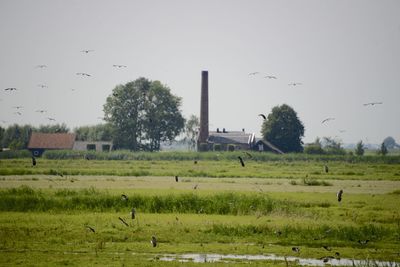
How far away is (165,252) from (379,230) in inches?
531

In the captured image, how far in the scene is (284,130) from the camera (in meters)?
148

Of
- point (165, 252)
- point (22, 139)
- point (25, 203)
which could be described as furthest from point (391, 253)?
point (22, 139)

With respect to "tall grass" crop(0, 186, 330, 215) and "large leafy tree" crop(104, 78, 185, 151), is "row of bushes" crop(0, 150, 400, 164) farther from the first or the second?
"tall grass" crop(0, 186, 330, 215)

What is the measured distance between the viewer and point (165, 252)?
32.2 meters

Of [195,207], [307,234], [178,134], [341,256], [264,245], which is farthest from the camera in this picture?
[178,134]

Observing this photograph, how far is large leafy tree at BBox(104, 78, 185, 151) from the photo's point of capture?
6181 inches

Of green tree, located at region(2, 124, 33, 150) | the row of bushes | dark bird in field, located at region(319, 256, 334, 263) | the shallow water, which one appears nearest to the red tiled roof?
the row of bushes

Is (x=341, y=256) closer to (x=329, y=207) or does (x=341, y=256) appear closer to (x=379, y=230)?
(x=379, y=230)

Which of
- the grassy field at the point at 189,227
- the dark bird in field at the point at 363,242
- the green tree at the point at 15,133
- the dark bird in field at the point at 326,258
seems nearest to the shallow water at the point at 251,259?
the dark bird in field at the point at 326,258

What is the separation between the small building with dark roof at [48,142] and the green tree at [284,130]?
46.5 metres

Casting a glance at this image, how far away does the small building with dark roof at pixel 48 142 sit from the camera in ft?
494

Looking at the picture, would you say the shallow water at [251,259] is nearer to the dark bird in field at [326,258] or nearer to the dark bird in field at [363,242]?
the dark bird in field at [326,258]

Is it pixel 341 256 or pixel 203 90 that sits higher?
pixel 203 90

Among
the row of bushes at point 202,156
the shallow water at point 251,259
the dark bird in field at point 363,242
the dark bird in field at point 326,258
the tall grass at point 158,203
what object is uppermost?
the row of bushes at point 202,156
